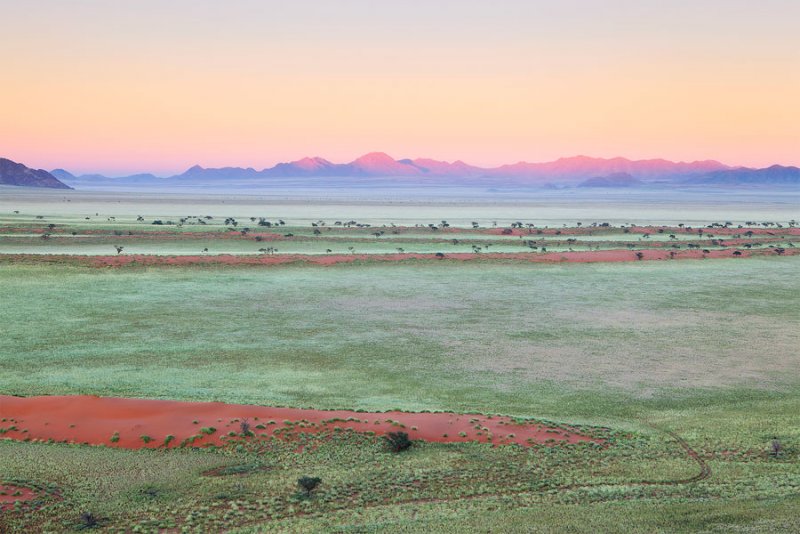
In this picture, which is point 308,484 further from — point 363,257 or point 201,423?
point 363,257

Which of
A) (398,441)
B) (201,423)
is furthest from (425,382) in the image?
(201,423)

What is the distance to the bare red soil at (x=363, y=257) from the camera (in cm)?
5412

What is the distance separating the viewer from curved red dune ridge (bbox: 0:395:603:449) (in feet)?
66.4

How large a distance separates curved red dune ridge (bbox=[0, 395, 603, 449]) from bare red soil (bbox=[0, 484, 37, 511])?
3.24 meters

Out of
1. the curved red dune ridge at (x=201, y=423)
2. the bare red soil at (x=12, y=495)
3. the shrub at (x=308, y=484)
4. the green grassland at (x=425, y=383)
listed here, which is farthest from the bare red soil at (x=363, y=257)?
the shrub at (x=308, y=484)

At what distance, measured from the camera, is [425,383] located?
26.9 m

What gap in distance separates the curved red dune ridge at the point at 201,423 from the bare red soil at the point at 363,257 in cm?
3319

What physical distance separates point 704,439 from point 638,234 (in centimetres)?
7248

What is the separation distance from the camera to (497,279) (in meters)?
53.9

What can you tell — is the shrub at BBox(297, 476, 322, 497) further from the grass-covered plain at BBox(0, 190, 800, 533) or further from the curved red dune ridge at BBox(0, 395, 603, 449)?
the curved red dune ridge at BBox(0, 395, 603, 449)

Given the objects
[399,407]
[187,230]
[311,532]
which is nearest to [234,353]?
[399,407]

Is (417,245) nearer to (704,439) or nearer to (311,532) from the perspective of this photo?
(704,439)

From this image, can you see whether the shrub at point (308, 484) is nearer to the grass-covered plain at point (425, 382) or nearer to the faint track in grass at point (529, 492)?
the grass-covered plain at point (425, 382)

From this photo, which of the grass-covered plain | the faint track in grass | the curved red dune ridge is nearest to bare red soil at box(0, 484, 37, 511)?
the grass-covered plain
